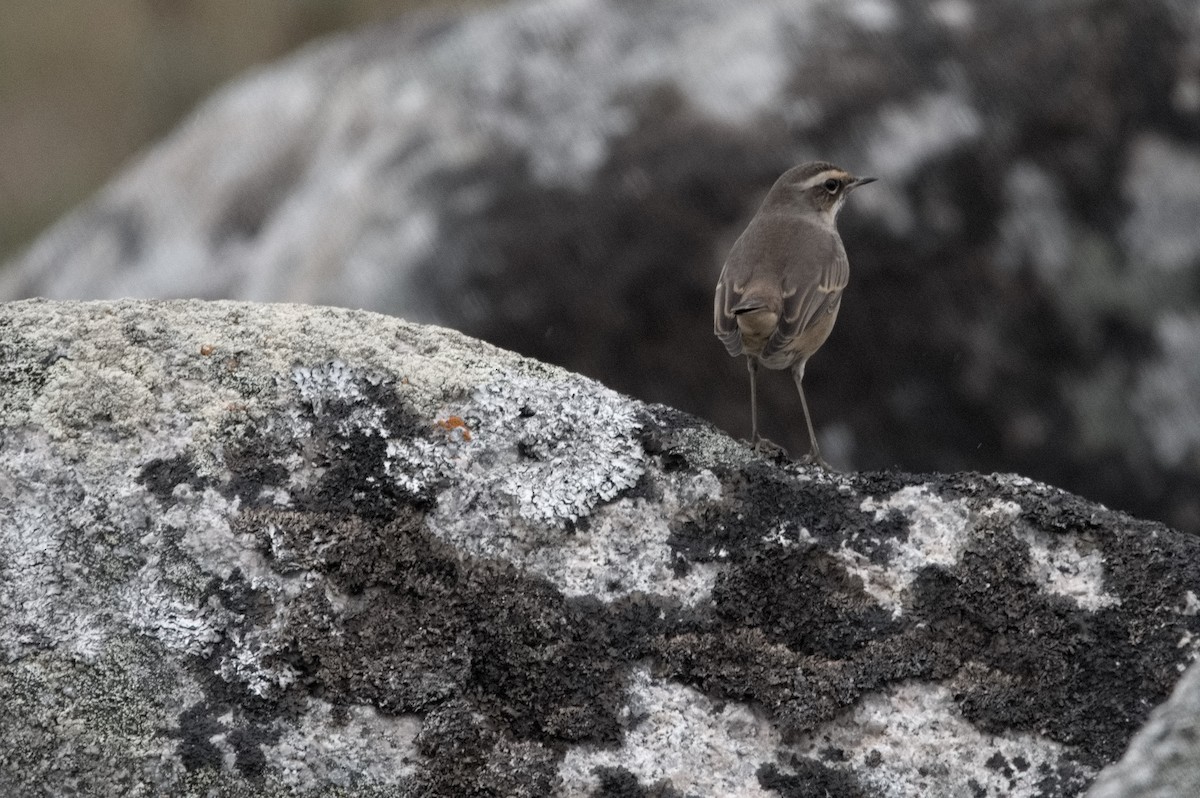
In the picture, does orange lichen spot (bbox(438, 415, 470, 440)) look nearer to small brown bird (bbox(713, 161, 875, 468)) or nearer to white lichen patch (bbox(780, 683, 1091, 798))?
white lichen patch (bbox(780, 683, 1091, 798))

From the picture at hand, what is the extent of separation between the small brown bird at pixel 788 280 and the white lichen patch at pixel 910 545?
6.81 ft

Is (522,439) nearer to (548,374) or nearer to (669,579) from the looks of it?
(548,374)

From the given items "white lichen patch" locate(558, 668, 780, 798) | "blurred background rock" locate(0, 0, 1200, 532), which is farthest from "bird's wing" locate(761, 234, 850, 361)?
"white lichen patch" locate(558, 668, 780, 798)

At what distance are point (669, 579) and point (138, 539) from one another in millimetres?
1345

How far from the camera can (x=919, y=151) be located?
27.7 feet

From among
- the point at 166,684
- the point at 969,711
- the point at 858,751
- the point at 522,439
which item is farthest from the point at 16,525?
the point at 969,711

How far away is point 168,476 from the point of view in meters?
3.74

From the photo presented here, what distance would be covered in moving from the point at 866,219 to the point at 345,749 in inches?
219

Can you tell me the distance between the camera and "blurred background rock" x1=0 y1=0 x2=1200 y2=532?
822 centimetres

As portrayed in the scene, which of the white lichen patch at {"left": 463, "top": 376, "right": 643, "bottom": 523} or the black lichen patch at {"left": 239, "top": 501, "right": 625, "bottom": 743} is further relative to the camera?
→ the white lichen patch at {"left": 463, "top": 376, "right": 643, "bottom": 523}

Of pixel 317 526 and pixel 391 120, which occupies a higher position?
pixel 391 120

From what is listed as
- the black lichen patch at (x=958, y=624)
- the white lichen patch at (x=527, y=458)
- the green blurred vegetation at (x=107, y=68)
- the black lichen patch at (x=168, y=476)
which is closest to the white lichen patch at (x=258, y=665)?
the black lichen patch at (x=168, y=476)

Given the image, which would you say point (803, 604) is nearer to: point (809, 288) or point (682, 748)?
point (682, 748)

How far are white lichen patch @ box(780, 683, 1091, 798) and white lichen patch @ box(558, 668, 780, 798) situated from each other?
0.13 meters
